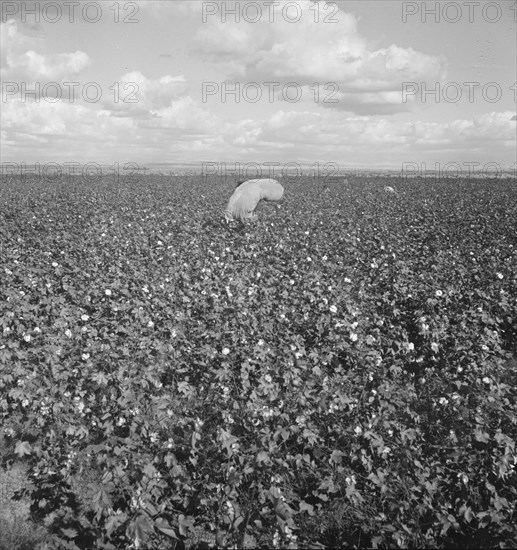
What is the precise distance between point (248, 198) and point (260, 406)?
48.9 feet

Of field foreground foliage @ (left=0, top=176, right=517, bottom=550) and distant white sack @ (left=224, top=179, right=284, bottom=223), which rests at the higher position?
distant white sack @ (left=224, top=179, right=284, bottom=223)

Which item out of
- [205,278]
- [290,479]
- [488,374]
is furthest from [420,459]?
[205,278]

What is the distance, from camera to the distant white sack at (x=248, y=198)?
1781 centimetres

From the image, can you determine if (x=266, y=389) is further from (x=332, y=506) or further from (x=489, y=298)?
(x=489, y=298)

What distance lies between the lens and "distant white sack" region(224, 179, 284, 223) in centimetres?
1781

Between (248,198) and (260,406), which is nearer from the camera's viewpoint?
(260,406)

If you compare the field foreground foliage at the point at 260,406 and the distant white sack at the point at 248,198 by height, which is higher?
the distant white sack at the point at 248,198

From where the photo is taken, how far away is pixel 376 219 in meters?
18.0

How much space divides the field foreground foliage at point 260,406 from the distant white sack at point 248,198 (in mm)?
8310

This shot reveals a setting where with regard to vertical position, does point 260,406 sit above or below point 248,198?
below

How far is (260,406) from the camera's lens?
14.8ft

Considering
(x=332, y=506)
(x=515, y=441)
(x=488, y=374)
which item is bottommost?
(x=332, y=506)

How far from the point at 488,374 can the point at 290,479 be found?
2.38 m

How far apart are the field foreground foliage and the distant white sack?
327 inches
